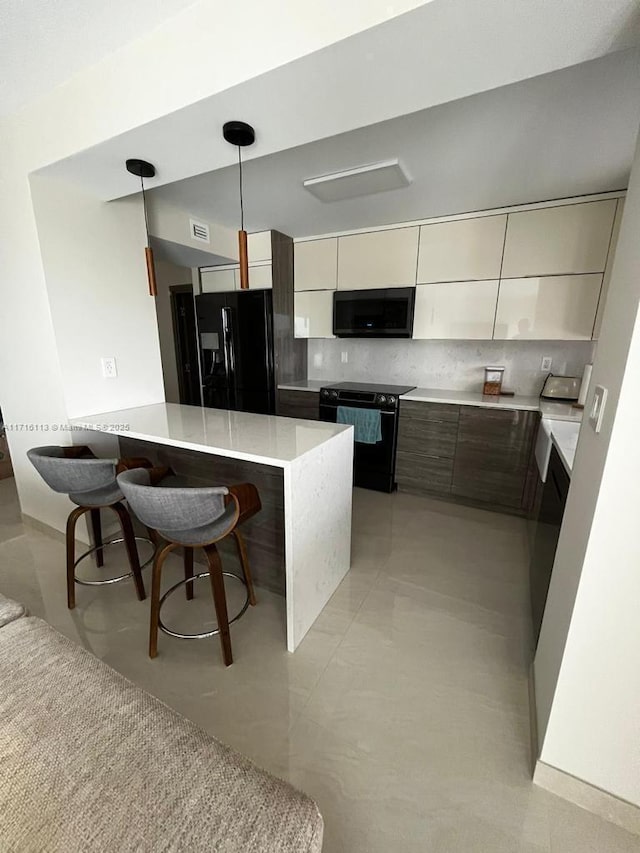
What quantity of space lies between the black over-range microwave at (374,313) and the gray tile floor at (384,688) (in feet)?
6.31

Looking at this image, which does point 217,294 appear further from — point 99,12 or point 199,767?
point 199,767

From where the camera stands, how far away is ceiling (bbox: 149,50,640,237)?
1529mm

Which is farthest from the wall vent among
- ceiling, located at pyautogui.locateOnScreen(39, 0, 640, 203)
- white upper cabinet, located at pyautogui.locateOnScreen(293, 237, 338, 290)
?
ceiling, located at pyautogui.locateOnScreen(39, 0, 640, 203)

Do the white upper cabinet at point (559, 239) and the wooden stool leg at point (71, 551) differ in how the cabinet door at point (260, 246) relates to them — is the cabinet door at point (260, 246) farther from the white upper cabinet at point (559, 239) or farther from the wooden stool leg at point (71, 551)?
the wooden stool leg at point (71, 551)

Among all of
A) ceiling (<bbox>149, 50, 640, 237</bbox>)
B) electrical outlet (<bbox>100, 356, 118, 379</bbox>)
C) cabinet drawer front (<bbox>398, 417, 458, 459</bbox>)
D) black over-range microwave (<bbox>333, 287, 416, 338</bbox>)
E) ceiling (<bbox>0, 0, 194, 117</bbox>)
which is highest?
ceiling (<bbox>0, 0, 194, 117</bbox>)

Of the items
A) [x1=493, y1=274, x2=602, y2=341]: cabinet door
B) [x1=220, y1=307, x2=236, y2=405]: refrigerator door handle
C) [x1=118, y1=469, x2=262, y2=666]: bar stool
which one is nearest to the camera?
[x1=118, y1=469, x2=262, y2=666]: bar stool

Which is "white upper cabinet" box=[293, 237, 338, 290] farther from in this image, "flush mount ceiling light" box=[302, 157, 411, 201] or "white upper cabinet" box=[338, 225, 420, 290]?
"flush mount ceiling light" box=[302, 157, 411, 201]

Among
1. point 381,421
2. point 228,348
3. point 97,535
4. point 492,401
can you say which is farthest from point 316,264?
point 97,535

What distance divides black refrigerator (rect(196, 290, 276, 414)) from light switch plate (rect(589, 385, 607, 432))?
2.90 m

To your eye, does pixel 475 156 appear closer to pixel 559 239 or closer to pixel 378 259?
pixel 559 239

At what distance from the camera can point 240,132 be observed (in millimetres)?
1411

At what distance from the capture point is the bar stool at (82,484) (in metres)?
1.65

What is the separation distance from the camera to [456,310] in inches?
121

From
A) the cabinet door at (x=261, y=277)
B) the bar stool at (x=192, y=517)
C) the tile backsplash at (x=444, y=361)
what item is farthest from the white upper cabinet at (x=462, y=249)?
the bar stool at (x=192, y=517)
